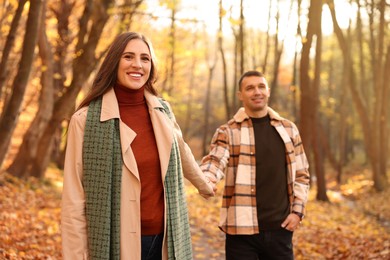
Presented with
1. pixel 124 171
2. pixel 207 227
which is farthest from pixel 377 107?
pixel 124 171

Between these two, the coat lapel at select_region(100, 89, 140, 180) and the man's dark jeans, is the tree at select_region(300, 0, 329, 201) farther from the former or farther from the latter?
the coat lapel at select_region(100, 89, 140, 180)

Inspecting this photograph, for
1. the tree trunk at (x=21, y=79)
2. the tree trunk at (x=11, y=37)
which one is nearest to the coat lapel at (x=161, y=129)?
the tree trunk at (x=21, y=79)

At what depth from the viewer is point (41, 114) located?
1300cm

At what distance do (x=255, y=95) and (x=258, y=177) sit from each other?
0.76 m

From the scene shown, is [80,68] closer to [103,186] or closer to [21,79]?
[21,79]

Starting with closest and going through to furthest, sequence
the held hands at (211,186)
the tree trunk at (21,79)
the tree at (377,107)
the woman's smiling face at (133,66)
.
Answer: the woman's smiling face at (133,66)
the held hands at (211,186)
the tree trunk at (21,79)
the tree at (377,107)

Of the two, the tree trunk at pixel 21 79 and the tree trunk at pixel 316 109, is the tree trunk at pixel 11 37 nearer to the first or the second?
the tree trunk at pixel 21 79

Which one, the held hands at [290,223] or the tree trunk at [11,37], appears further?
the tree trunk at [11,37]

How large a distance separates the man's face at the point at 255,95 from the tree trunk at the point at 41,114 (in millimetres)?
9177

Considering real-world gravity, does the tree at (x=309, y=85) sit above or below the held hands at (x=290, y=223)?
above

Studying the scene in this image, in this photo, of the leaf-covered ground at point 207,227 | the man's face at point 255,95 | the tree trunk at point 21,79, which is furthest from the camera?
the tree trunk at point 21,79

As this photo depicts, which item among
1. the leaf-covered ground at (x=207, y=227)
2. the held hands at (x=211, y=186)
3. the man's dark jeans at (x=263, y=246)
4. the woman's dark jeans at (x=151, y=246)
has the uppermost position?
the held hands at (x=211, y=186)

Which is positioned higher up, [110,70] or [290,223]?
[110,70]

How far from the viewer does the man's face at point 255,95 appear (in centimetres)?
426
